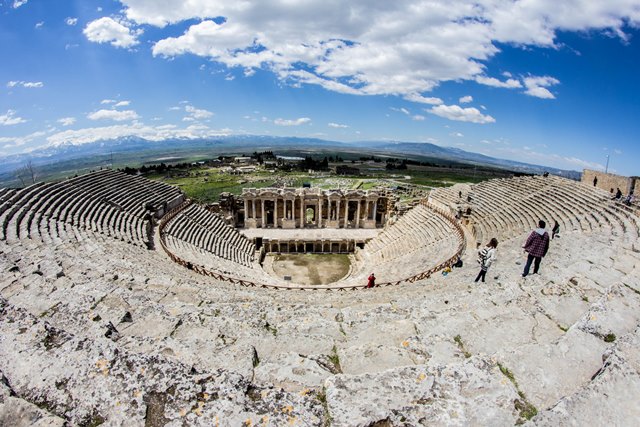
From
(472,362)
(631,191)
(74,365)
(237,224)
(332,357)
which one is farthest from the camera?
(237,224)

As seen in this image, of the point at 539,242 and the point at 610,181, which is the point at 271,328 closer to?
the point at 539,242

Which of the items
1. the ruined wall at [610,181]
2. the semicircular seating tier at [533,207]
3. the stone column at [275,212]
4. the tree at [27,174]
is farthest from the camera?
the stone column at [275,212]

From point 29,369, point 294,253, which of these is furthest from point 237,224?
point 29,369

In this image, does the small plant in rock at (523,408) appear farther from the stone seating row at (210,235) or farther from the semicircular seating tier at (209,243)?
the stone seating row at (210,235)

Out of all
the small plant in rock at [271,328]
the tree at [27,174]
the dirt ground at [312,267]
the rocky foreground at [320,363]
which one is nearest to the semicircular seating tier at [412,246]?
the dirt ground at [312,267]

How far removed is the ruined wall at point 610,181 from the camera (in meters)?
29.1

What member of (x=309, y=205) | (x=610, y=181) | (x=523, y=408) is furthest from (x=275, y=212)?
(x=523, y=408)

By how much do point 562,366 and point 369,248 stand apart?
1429 inches

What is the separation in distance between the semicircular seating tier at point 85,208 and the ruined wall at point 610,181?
38.6 meters

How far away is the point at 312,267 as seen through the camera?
A: 37781 millimetres

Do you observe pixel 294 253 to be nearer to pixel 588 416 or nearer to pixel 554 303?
pixel 554 303

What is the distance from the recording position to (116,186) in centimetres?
3562

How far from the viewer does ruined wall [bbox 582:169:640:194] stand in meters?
29.1

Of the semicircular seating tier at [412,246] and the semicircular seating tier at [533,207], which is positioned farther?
the semicircular seating tier at [412,246]
